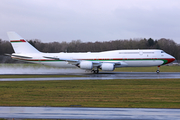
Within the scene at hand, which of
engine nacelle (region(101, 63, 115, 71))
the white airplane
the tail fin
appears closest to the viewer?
engine nacelle (region(101, 63, 115, 71))

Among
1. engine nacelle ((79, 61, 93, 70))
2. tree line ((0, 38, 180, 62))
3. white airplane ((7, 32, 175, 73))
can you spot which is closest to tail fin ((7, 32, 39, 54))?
white airplane ((7, 32, 175, 73))

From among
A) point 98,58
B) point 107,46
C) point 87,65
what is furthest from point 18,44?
point 107,46

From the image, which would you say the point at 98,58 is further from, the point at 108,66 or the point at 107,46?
the point at 107,46

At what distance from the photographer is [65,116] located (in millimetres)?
9859

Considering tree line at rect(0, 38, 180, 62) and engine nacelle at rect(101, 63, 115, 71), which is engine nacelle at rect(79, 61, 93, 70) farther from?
tree line at rect(0, 38, 180, 62)

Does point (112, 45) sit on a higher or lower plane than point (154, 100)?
higher

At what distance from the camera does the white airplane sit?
3728 cm

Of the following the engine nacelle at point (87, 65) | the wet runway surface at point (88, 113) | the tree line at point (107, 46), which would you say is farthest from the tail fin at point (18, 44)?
the tree line at point (107, 46)

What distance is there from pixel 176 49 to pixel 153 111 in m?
90.3

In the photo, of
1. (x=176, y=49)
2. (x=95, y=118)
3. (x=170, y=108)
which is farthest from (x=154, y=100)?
(x=176, y=49)

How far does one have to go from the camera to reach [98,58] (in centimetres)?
3869

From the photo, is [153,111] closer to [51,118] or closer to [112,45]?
[51,118]

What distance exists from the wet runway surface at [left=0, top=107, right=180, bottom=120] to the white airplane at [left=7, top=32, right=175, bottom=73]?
24667 millimetres

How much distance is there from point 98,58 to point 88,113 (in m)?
28.4
